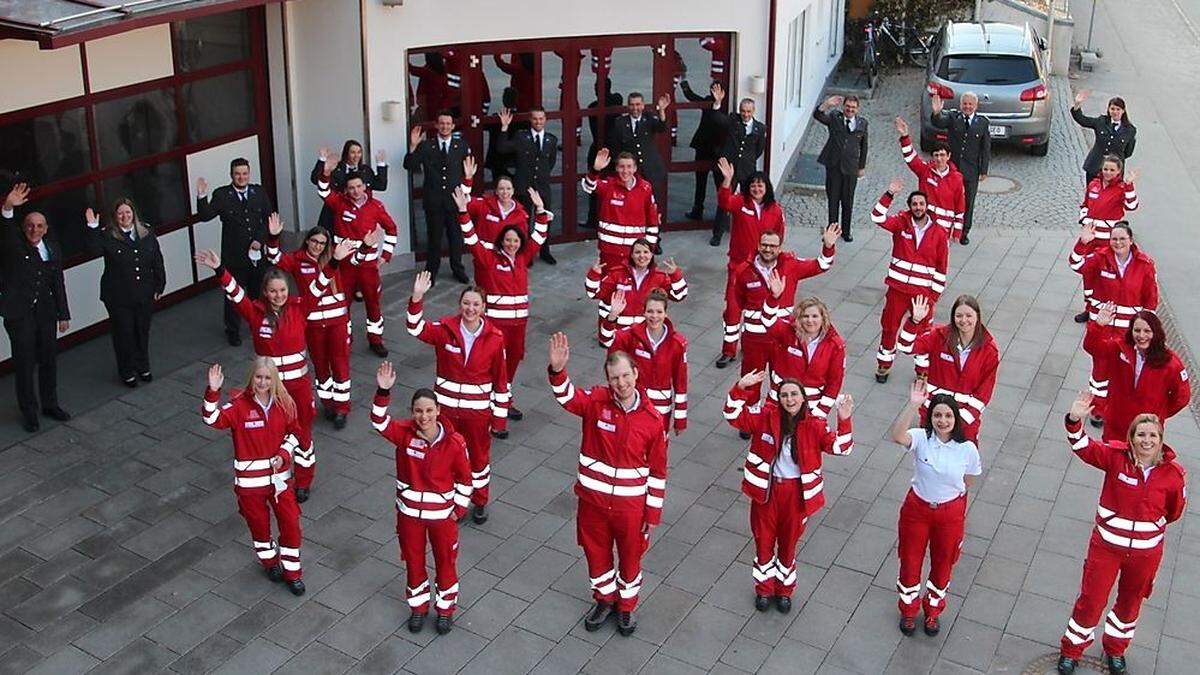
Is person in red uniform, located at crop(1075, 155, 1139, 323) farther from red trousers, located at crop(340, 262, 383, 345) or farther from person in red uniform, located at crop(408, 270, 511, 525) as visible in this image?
red trousers, located at crop(340, 262, 383, 345)

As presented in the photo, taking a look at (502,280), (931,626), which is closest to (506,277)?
(502,280)

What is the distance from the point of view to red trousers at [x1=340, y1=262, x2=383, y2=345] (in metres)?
12.2

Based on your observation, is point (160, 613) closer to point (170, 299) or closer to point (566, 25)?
point (170, 299)

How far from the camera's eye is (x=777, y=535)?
337 inches

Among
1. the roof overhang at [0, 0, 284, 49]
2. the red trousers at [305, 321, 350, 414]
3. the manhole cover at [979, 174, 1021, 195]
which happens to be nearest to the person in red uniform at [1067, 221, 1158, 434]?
the red trousers at [305, 321, 350, 414]

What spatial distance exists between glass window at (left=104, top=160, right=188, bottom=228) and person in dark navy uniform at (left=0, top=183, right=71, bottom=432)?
1850 mm

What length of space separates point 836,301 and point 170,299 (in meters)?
7.02

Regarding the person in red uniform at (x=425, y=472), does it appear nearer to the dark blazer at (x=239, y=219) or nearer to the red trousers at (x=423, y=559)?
the red trousers at (x=423, y=559)

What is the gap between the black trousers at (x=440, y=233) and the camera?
572 inches

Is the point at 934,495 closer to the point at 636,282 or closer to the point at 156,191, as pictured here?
the point at 636,282

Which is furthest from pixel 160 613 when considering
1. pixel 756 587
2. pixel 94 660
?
pixel 756 587

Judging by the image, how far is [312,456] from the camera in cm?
994

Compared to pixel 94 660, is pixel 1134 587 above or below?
above

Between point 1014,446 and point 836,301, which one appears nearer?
point 1014,446
